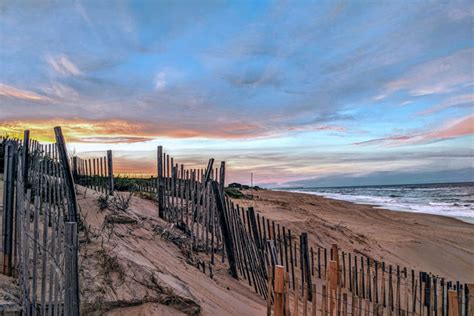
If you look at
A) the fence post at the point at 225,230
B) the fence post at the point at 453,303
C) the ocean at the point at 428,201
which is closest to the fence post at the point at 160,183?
the fence post at the point at 225,230

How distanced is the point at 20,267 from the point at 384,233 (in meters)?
13.3

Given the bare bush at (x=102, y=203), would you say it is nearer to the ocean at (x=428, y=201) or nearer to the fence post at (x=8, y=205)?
the fence post at (x=8, y=205)

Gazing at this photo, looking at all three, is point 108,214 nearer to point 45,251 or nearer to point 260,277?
point 260,277

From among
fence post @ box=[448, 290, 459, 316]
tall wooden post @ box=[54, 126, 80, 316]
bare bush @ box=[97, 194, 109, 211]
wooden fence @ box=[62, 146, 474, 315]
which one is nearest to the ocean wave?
wooden fence @ box=[62, 146, 474, 315]

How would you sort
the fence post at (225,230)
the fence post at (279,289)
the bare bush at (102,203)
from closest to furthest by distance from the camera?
1. the fence post at (279,289)
2. the fence post at (225,230)
3. the bare bush at (102,203)

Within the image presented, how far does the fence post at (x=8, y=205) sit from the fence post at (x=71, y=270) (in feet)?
7.17

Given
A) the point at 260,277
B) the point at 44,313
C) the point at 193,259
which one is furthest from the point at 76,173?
the point at 44,313

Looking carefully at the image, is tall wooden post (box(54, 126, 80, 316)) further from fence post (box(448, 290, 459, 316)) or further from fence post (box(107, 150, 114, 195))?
fence post (box(107, 150, 114, 195))

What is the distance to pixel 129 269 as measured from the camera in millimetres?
5176

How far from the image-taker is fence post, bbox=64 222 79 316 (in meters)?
3.33

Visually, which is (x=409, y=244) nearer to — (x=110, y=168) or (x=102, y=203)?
(x=110, y=168)

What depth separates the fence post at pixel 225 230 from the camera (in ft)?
23.8

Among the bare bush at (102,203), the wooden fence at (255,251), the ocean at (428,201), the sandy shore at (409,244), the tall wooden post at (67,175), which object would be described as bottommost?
the ocean at (428,201)

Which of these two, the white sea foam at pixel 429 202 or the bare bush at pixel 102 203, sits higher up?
the bare bush at pixel 102 203
